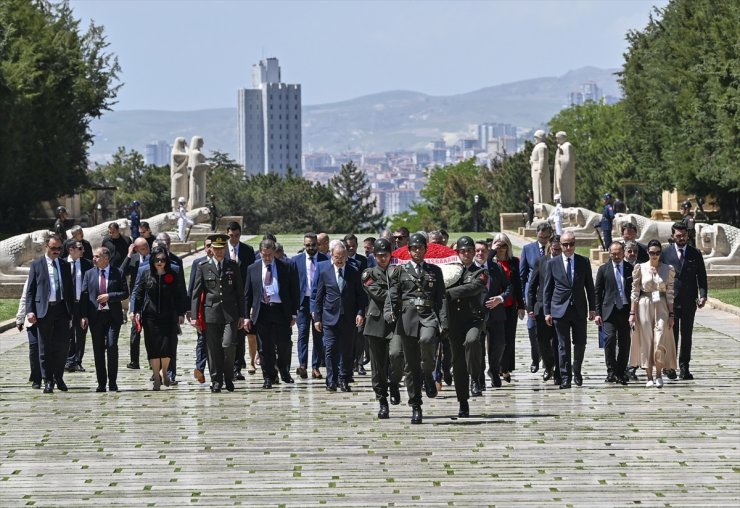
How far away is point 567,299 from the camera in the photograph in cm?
1848

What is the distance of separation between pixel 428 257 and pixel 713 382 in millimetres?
4697

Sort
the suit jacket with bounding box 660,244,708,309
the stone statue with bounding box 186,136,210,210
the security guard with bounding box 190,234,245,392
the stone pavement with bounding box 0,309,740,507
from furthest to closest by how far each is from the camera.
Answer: the stone statue with bounding box 186,136,210,210, the suit jacket with bounding box 660,244,708,309, the security guard with bounding box 190,234,245,392, the stone pavement with bounding box 0,309,740,507

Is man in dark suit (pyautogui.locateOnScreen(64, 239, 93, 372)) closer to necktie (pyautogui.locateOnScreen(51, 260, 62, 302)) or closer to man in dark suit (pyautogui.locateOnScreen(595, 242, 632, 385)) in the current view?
necktie (pyautogui.locateOnScreen(51, 260, 62, 302))

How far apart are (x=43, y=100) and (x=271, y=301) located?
147 ft

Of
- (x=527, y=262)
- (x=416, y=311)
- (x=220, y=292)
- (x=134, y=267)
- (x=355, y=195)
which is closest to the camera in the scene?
(x=416, y=311)

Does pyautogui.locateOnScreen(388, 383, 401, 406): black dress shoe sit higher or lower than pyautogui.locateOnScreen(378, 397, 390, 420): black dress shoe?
higher

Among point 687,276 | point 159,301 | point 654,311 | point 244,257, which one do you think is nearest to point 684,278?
point 687,276

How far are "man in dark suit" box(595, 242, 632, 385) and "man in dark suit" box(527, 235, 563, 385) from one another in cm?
57

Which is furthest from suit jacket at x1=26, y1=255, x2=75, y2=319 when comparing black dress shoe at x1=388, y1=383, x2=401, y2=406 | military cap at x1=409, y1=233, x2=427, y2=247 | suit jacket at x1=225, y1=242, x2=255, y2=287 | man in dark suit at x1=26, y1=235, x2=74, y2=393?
military cap at x1=409, y1=233, x2=427, y2=247

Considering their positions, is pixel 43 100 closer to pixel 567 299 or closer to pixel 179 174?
pixel 179 174

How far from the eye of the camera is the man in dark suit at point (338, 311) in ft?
61.2

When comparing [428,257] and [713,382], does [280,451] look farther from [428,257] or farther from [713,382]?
[713,382]

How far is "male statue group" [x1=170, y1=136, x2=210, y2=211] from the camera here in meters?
58.0

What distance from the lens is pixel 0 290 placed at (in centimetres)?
3428
